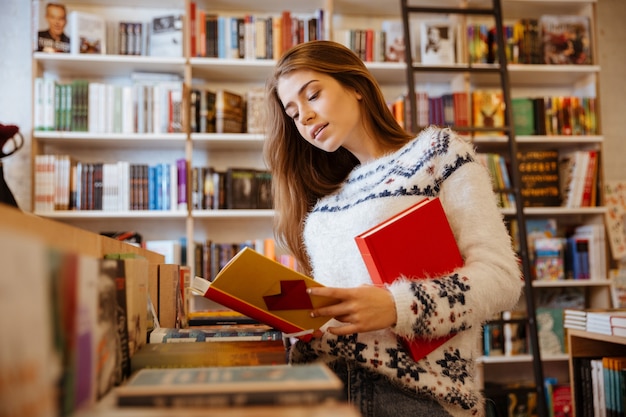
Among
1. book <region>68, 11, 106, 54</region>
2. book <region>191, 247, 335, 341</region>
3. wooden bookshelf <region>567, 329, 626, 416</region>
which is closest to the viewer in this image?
book <region>191, 247, 335, 341</region>

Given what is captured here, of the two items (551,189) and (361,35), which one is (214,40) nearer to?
(361,35)

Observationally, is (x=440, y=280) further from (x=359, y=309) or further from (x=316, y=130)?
(x=316, y=130)

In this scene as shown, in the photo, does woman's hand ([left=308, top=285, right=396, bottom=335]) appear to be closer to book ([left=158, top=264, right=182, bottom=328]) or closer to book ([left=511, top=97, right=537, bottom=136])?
Answer: book ([left=158, top=264, right=182, bottom=328])

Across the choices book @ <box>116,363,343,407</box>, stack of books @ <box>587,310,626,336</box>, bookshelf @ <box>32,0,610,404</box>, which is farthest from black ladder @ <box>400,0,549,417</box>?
book @ <box>116,363,343,407</box>

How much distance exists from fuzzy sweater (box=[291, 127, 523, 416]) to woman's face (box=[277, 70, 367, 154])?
0.49 ft

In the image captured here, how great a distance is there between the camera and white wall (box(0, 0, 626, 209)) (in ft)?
9.59

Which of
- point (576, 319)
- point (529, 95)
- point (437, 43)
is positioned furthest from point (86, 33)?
point (576, 319)

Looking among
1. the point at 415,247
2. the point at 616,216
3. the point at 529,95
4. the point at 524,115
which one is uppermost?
the point at 529,95

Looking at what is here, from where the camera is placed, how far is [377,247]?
96 centimetres

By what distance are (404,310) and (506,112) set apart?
89.8 inches

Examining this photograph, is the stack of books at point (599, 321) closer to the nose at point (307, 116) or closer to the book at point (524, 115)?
the nose at point (307, 116)

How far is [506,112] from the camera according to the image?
2936 millimetres

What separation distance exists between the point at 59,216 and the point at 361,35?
1.73m

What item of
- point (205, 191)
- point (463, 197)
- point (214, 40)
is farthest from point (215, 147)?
point (463, 197)
